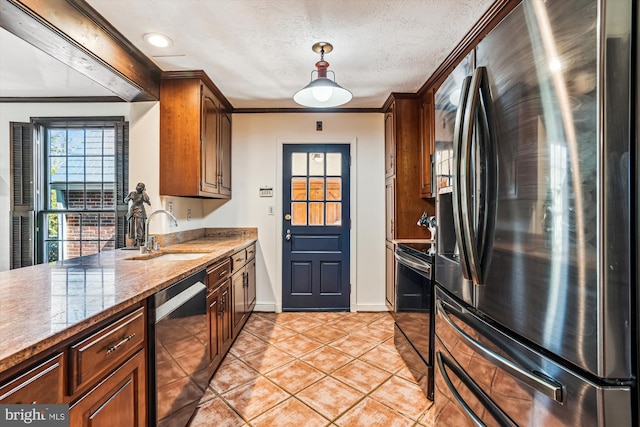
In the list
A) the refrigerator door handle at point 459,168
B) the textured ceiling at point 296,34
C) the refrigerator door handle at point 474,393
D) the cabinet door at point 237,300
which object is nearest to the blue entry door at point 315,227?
the cabinet door at point 237,300

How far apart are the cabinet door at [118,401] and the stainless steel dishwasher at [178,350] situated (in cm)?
6

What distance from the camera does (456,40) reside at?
2.24 metres

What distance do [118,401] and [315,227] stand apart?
2798 mm

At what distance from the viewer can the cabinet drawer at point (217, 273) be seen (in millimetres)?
2123

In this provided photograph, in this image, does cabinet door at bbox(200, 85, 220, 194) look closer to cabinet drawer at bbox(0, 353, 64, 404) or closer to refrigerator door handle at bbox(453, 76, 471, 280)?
cabinet drawer at bbox(0, 353, 64, 404)

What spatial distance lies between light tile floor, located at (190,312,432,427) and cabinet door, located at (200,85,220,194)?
1.52 m

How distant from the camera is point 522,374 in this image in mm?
859

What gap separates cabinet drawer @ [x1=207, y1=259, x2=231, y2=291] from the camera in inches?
83.6

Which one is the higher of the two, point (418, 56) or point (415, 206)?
point (418, 56)


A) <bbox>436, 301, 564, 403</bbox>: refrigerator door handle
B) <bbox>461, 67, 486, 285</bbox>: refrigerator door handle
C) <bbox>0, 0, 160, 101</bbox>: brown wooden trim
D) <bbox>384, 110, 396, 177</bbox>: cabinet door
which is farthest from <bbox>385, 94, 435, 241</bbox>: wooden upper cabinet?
<bbox>0, 0, 160, 101</bbox>: brown wooden trim

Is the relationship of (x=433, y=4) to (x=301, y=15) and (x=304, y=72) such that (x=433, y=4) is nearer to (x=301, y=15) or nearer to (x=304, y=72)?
(x=301, y=15)

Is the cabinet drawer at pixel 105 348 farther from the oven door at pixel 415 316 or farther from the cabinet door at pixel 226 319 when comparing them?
the oven door at pixel 415 316

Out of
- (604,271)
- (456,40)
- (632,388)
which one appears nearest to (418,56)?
(456,40)

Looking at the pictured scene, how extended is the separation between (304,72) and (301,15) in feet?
2.69
